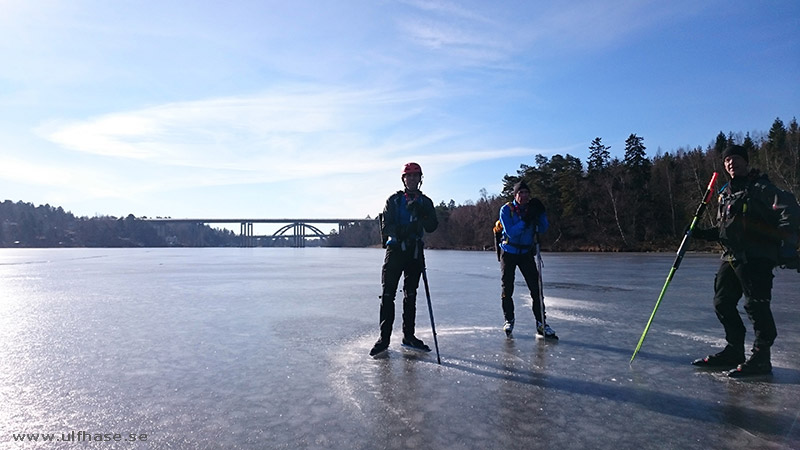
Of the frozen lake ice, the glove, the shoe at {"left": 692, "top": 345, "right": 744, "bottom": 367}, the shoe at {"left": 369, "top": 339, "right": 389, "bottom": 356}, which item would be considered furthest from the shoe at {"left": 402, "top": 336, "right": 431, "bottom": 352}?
the glove

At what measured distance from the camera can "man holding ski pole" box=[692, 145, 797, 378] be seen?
449 centimetres

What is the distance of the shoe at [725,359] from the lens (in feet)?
15.7

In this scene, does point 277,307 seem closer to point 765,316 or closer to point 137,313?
point 137,313

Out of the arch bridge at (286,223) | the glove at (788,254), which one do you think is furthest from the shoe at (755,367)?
the arch bridge at (286,223)

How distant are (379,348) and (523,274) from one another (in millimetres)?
2296

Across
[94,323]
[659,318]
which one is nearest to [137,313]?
[94,323]

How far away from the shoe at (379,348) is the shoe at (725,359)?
313 centimetres

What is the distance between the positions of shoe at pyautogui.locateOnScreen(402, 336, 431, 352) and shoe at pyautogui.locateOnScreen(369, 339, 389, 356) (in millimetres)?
356

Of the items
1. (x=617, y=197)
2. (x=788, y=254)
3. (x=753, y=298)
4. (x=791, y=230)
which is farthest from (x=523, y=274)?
(x=617, y=197)

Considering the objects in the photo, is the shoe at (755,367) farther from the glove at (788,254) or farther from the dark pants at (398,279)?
the dark pants at (398,279)

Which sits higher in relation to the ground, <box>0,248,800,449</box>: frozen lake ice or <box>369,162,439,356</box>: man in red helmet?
<box>369,162,439,356</box>: man in red helmet

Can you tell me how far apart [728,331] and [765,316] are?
43 cm

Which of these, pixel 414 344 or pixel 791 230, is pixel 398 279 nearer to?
pixel 414 344

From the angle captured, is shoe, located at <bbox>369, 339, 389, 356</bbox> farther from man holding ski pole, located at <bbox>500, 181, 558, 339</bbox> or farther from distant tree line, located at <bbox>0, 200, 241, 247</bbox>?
distant tree line, located at <bbox>0, 200, 241, 247</bbox>
